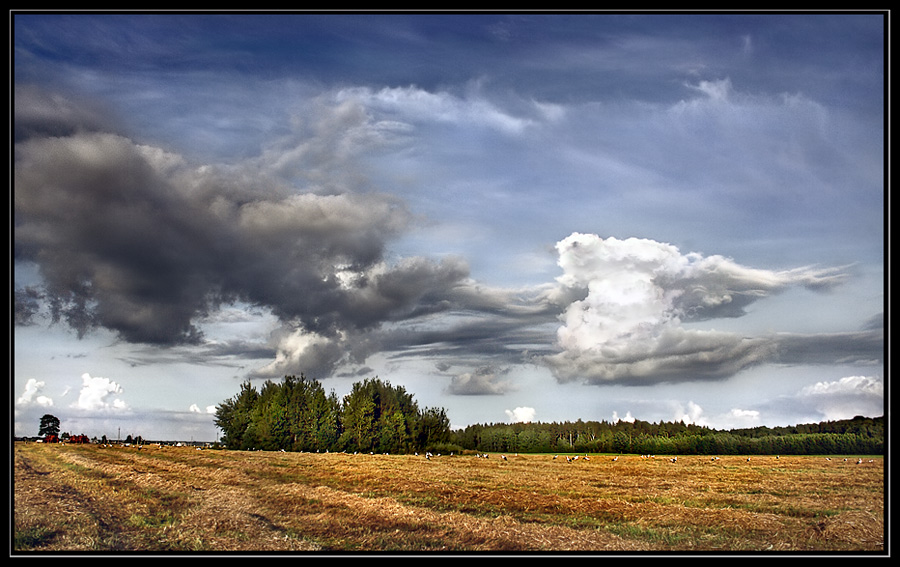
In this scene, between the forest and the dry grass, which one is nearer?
the dry grass

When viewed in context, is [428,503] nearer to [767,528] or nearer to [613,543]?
[613,543]

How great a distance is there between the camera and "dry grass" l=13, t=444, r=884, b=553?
16.8 m

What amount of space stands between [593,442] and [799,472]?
3433 centimetres

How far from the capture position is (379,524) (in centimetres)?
1809

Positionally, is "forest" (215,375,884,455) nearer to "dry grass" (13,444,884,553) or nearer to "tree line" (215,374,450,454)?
"tree line" (215,374,450,454)

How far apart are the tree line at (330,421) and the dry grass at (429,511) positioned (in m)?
13.3

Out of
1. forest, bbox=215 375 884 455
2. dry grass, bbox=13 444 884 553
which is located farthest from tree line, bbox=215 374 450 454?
dry grass, bbox=13 444 884 553

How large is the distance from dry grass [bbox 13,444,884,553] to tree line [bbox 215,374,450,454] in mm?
13294

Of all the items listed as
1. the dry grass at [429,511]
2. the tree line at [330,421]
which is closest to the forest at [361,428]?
the tree line at [330,421]

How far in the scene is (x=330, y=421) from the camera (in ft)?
143

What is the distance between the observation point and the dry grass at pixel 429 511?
16781 mm

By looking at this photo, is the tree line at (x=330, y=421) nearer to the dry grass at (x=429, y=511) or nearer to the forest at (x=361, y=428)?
the forest at (x=361, y=428)

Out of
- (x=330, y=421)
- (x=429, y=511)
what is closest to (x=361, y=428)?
(x=330, y=421)
